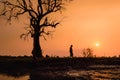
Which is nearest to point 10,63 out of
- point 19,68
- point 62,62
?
point 19,68

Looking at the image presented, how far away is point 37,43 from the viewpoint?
244 feet

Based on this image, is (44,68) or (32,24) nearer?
(44,68)

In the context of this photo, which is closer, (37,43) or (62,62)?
(62,62)

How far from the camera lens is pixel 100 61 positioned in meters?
58.4

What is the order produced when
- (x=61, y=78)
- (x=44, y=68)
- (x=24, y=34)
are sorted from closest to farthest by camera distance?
(x=61, y=78) → (x=44, y=68) → (x=24, y=34)

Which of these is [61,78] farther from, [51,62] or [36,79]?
[51,62]

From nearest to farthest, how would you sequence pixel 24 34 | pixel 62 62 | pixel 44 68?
pixel 44 68, pixel 62 62, pixel 24 34

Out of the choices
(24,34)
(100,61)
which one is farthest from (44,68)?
(24,34)

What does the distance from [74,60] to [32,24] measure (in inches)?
683

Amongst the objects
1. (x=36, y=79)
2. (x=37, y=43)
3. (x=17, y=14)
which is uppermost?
(x=17, y=14)

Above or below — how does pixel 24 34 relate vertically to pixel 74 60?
above

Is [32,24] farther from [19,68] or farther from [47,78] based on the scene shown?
[47,78]

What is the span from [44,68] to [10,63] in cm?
558

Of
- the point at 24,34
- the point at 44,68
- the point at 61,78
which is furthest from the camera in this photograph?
the point at 24,34
